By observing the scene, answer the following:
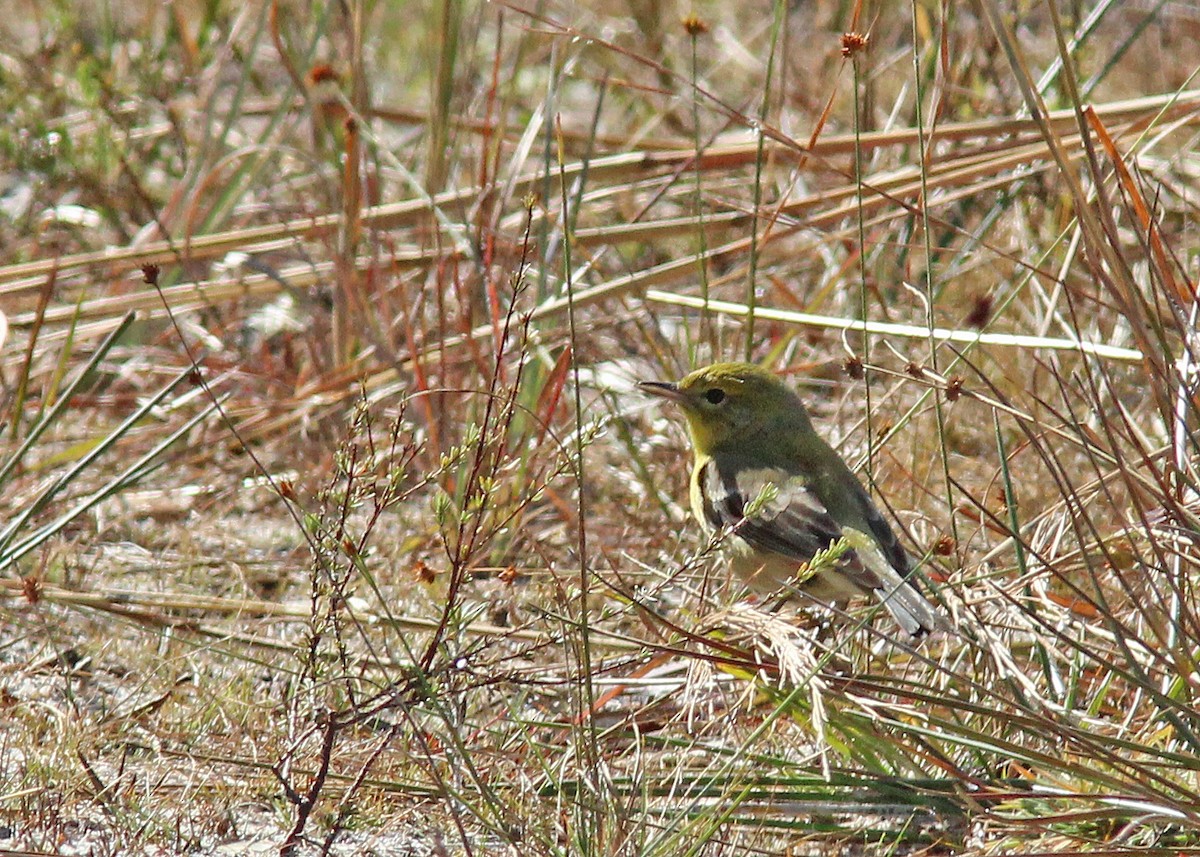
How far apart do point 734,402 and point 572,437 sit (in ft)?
3.02

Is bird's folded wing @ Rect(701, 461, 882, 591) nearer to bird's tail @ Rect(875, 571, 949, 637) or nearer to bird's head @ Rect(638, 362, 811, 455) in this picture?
bird's head @ Rect(638, 362, 811, 455)

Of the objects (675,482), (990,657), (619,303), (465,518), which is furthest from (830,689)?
(619,303)

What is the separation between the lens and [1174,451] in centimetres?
270

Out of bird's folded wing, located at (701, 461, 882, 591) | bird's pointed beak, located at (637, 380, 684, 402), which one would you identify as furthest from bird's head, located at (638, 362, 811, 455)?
bird's folded wing, located at (701, 461, 882, 591)

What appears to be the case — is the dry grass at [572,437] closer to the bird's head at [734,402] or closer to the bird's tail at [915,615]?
the bird's tail at [915,615]

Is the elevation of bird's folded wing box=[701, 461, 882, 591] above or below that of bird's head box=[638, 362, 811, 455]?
below

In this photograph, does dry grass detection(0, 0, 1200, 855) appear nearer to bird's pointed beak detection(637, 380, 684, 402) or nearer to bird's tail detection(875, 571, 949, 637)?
bird's tail detection(875, 571, 949, 637)

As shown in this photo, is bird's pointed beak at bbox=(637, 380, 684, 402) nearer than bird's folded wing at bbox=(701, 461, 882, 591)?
No

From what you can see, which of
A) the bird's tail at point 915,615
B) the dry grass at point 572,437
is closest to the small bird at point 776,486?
the dry grass at point 572,437

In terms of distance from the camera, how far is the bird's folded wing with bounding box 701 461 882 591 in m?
3.79

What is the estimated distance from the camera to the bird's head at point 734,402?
409cm

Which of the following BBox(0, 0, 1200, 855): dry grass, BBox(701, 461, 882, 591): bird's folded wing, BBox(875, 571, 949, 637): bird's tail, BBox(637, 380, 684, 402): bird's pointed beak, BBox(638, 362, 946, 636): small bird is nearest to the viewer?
BBox(0, 0, 1200, 855): dry grass

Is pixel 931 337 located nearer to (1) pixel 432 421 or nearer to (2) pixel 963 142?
(1) pixel 432 421

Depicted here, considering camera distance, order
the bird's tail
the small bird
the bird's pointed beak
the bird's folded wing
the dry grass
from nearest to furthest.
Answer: the dry grass
the bird's tail
the small bird
the bird's folded wing
the bird's pointed beak
